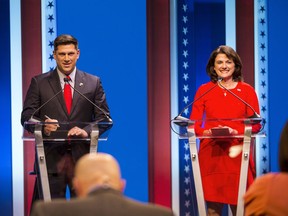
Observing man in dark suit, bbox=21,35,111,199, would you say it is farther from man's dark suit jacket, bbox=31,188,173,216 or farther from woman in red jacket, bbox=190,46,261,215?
man's dark suit jacket, bbox=31,188,173,216

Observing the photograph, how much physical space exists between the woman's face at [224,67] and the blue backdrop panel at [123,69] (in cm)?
154

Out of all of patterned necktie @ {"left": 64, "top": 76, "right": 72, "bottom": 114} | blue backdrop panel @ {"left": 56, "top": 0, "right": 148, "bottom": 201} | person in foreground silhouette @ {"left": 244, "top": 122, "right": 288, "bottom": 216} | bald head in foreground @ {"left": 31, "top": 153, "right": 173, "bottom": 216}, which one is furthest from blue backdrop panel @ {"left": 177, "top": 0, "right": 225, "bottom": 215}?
bald head in foreground @ {"left": 31, "top": 153, "right": 173, "bottom": 216}

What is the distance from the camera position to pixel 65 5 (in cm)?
725

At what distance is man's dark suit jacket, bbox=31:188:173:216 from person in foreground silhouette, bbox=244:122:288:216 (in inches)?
16.5

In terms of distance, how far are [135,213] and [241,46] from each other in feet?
15.3

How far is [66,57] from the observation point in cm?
582

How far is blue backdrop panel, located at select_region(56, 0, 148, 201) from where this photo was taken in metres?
7.29

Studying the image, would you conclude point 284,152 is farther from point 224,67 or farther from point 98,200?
point 224,67

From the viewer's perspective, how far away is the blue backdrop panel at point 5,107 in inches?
287

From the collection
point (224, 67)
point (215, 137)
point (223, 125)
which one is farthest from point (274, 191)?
point (224, 67)

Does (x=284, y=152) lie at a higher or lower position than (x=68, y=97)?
lower

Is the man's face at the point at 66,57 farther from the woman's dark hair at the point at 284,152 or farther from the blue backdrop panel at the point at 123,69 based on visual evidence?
the woman's dark hair at the point at 284,152

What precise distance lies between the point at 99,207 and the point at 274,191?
74cm

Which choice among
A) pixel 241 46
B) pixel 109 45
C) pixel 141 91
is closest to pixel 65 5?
pixel 109 45
